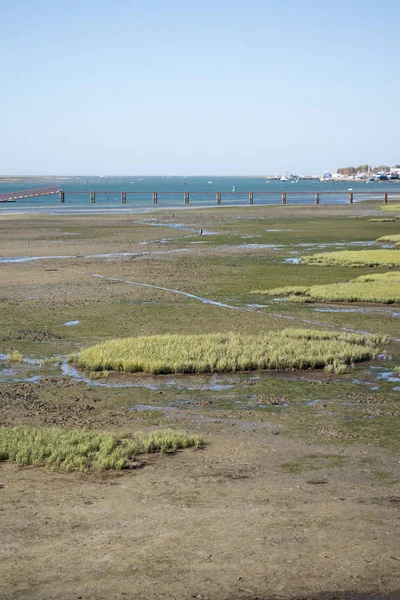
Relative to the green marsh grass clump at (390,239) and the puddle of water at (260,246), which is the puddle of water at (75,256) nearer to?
the puddle of water at (260,246)

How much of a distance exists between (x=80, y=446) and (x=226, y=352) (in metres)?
8.21

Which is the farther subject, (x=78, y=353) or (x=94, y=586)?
(x=78, y=353)

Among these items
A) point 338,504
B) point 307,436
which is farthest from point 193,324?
point 338,504

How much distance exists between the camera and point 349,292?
3341 cm

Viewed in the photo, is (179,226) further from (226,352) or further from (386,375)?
(386,375)

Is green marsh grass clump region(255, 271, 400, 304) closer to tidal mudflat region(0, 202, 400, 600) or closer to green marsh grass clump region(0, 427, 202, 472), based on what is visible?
tidal mudflat region(0, 202, 400, 600)

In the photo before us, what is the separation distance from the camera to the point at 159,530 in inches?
439

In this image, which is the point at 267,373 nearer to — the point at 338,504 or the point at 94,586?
the point at 338,504

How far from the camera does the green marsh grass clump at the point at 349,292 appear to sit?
32.2 m

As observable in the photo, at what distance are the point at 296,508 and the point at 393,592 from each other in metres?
2.60

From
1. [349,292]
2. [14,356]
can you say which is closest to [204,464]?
[14,356]

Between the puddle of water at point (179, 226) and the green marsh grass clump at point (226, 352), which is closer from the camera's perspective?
the green marsh grass clump at point (226, 352)

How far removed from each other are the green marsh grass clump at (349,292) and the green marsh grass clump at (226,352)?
25.5 ft

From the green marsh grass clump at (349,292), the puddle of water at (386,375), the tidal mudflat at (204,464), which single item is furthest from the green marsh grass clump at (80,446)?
the green marsh grass clump at (349,292)
